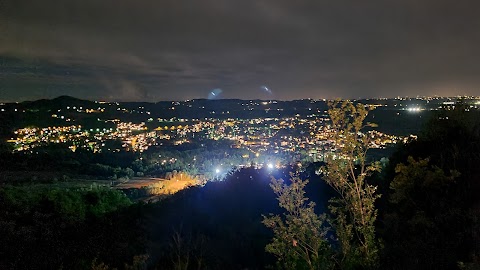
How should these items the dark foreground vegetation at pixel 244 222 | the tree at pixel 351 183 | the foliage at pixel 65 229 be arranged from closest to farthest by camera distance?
the tree at pixel 351 183 < the dark foreground vegetation at pixel 244 222 < the foliage at pixel 65 229

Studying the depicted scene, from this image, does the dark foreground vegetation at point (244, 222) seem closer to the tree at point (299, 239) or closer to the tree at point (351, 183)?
the tree at point (299, 239)

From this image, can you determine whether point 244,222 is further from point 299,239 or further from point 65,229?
point 299,239

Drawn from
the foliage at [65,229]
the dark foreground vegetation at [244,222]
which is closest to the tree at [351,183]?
the dark foreground vegetation at [244,222]

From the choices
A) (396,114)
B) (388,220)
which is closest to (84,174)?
(396,114)

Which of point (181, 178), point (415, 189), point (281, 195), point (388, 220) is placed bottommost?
point (181, 178)

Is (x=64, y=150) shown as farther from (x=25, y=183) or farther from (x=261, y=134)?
(x=261, y=134)

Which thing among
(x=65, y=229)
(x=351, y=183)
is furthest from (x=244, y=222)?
(x=351, y=183)

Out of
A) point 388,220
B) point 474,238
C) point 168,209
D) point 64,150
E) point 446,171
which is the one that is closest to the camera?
point 474,238
